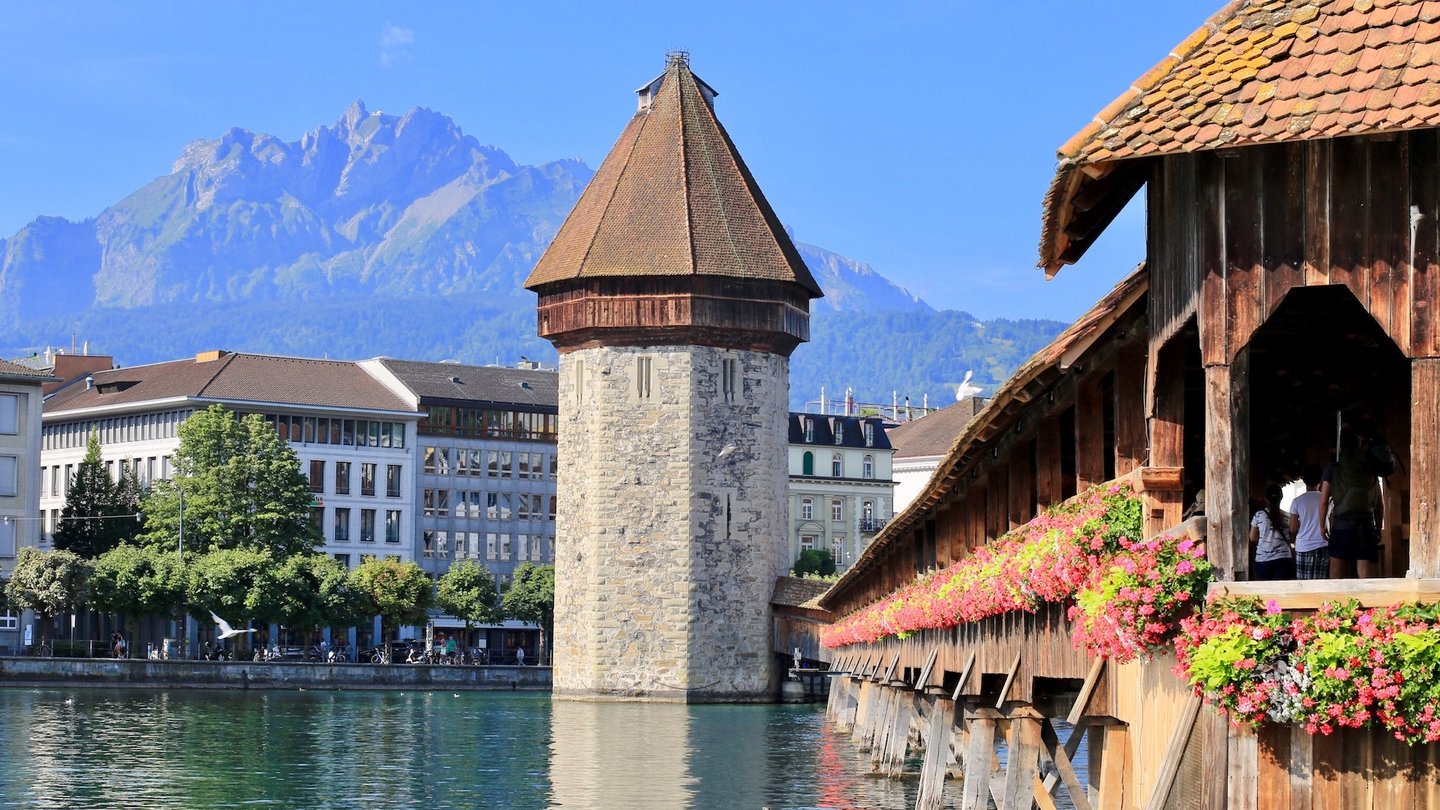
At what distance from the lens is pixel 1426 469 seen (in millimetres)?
11062

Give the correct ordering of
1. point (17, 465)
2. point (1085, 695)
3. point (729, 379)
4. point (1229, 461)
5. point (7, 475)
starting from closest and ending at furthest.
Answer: point (1229, 461) < point (1085, 695) < point (729, 379) < point (7, 475) < point (17, 465)

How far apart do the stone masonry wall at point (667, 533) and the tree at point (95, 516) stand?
82.0ft

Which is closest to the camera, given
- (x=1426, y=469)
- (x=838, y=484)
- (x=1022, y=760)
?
(x=1426, y=469)

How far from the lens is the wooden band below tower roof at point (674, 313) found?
5597cm

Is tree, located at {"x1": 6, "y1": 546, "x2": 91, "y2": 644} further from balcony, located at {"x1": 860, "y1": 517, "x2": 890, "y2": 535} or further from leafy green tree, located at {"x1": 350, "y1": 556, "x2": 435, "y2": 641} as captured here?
balcony, located at {"x1": 860, "y1": 517, "x2": 890, "y2": 535}

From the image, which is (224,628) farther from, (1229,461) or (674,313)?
(1229,461)

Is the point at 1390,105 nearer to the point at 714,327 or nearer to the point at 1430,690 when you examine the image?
the point at 1430,690

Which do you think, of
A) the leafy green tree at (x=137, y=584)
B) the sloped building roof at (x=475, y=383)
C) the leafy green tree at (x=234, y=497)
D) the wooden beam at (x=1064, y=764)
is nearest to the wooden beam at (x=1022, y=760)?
the wooden beam at (x=1064, y=764)

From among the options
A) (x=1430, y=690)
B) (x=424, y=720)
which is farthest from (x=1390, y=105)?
(x=424, y=720)

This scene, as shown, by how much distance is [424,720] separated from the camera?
4928 centimetres

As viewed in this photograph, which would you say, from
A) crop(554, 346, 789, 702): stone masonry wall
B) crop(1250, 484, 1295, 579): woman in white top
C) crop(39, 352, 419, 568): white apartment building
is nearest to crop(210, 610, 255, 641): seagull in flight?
A: crop(554, 346, 789, 702): stone masonry wall

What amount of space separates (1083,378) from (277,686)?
5162cm

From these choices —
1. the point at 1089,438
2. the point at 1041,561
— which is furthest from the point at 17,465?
the point at 1041,561

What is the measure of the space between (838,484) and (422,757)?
61.5m
